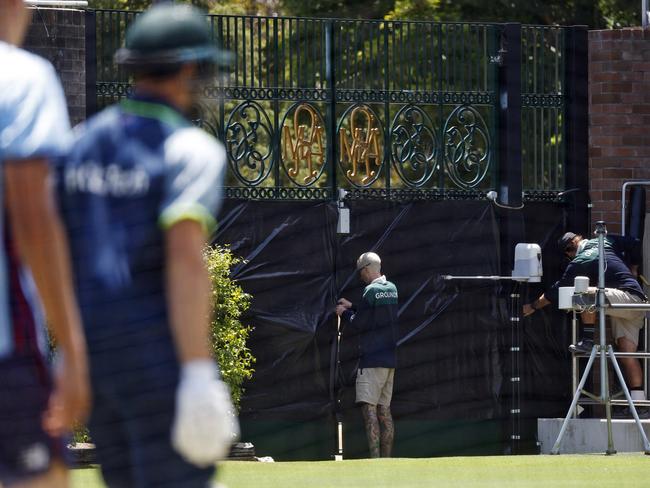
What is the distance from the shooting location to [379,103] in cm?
1302

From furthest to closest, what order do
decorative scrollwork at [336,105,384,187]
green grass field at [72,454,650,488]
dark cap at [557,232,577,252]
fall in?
1. dark cap at [557,232,577,252]
2. decorative scrollwork at [336,105,384,187]
3. green grass field at [72,454,650,488]

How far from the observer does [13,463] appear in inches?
142

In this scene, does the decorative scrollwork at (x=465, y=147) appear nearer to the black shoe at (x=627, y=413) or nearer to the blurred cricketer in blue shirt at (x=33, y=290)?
the black shoe at (x=627, y=413)

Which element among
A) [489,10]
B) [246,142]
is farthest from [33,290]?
[489,10]

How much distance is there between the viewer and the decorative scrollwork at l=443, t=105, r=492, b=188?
13203 millimetres

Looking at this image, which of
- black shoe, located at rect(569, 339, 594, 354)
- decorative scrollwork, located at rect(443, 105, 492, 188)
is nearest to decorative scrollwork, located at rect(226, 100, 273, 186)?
decorative scrollwork, located at rect(443, 105, 492, 188)

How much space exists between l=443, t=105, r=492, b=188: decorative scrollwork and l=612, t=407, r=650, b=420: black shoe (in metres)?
2.28

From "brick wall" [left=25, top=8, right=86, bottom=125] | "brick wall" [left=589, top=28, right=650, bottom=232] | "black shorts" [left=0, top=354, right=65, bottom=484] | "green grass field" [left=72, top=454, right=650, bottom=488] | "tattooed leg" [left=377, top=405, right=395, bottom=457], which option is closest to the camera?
"black shorts" [left=0, top=354, right=65, bottom=484]

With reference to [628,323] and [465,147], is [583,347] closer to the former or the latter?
[628,323]

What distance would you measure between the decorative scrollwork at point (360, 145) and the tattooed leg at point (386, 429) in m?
1.90

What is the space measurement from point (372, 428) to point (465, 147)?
8.60 feet

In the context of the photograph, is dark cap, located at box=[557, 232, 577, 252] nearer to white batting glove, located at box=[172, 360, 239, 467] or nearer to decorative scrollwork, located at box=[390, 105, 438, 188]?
decorative scrollwork, located at box=[390, 105, 438, 188]

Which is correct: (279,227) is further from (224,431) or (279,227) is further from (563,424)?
(224,431)

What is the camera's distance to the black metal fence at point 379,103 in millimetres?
12648
